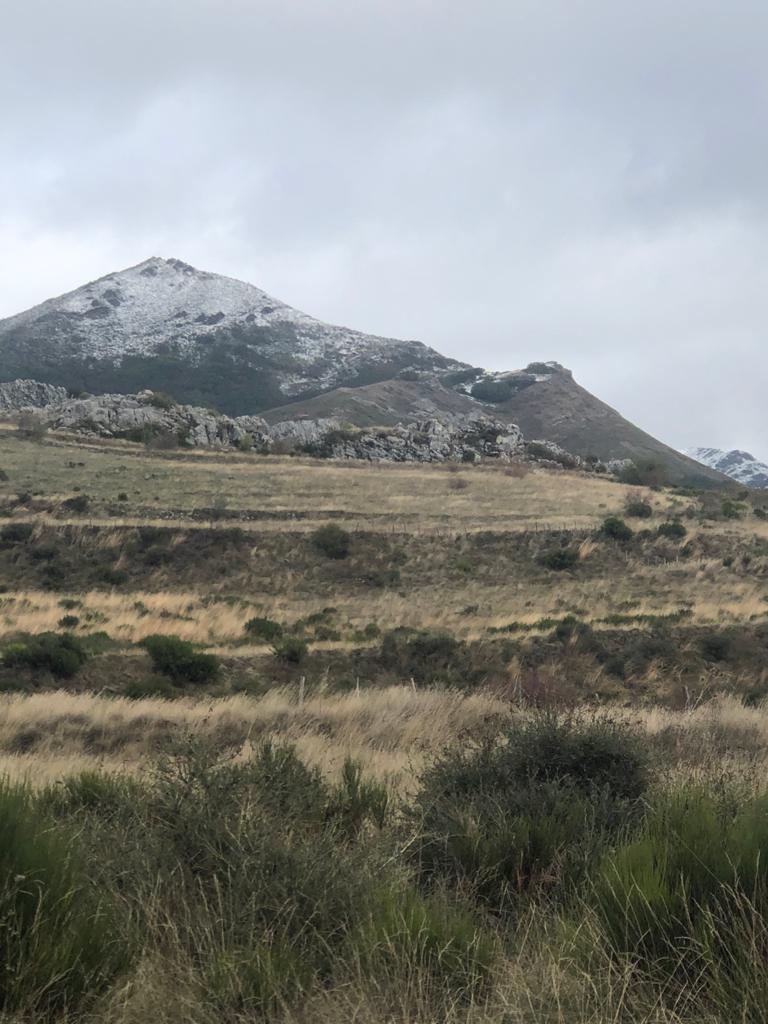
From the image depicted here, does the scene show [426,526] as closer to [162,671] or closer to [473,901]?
[162,671]

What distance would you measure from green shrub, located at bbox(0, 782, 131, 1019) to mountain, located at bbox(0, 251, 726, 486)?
116 m

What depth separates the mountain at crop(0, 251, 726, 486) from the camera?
134m

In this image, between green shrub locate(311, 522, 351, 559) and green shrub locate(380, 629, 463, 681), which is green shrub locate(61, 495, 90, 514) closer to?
green shrub locate(311, 522, 351, 559)

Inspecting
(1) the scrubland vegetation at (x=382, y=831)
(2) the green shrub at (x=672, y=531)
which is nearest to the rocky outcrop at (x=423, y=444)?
(2) the green shrub at (x=672, y=531)

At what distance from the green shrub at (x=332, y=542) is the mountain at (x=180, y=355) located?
10590 centimetres

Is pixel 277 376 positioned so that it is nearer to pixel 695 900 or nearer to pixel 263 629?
pixel 263 629

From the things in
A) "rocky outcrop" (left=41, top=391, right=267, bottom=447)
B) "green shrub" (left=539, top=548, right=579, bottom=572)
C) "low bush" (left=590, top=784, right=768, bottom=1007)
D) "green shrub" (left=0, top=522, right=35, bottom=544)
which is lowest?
"green shrub" (left=0, top=522, right=35, bottom=544)

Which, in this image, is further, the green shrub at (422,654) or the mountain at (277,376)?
the mountain at (277,376)

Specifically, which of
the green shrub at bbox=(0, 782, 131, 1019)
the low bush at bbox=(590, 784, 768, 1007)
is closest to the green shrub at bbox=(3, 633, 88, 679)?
the green shrub at bbox=(0, 782, 131, 1019)

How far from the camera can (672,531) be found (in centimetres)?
3781

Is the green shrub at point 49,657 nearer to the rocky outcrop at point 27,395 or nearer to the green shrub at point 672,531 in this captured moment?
the green shrub at point 672,531

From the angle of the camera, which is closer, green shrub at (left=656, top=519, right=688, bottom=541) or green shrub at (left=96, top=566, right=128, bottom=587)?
green shrub at (left=96, top=566, right=128, bottom=587)

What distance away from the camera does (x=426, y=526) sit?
130 ft

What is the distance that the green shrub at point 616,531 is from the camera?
36969mm
